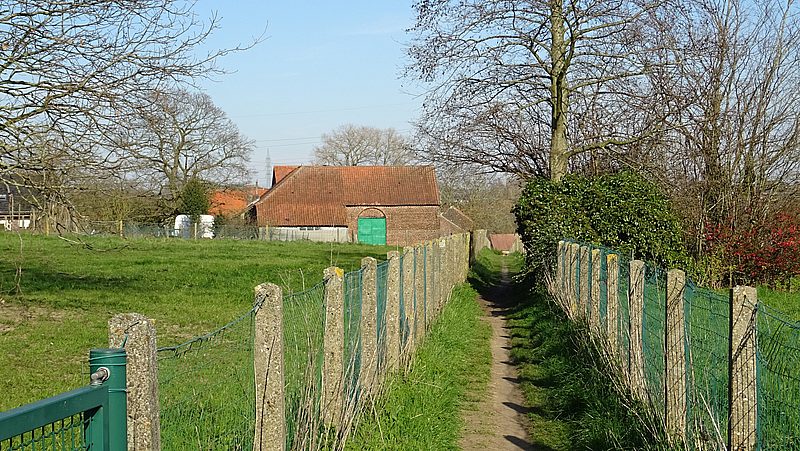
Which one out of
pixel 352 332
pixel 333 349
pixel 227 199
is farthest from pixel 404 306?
pixel 227 199

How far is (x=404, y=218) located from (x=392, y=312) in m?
51.7

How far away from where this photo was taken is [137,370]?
10.0 feet

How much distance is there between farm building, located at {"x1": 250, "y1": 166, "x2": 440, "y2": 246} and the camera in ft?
196

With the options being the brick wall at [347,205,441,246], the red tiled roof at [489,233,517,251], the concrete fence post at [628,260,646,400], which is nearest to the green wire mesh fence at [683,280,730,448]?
the concrete fence post at [628,260,646,400]

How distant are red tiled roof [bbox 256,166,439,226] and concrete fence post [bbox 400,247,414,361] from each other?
4856 cm

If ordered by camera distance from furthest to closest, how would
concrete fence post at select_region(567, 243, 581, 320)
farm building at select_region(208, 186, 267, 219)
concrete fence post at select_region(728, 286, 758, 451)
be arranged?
farm building at select_region(208, 186, 267, 219), concrete fence post at select_region(567, 243, 581, 320), concrete fence post at select_region(728, 286, 758, 451)

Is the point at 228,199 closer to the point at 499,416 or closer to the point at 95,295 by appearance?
the point at 95,295

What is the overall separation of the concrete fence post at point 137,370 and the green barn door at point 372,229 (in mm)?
57745

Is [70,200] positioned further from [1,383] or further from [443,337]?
[443,337]

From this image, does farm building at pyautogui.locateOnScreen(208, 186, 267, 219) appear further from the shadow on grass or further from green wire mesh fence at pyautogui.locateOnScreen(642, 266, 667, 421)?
green wire mesh fence at pyautogui.locateOnScreen(642, 266, 667, 421)

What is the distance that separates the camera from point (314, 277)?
1011 inches

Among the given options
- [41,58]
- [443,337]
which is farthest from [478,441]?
[41,58]

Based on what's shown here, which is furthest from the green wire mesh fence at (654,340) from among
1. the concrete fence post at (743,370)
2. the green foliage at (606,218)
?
the green foliage at (606,218)

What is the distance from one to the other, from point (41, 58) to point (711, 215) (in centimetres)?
1694
